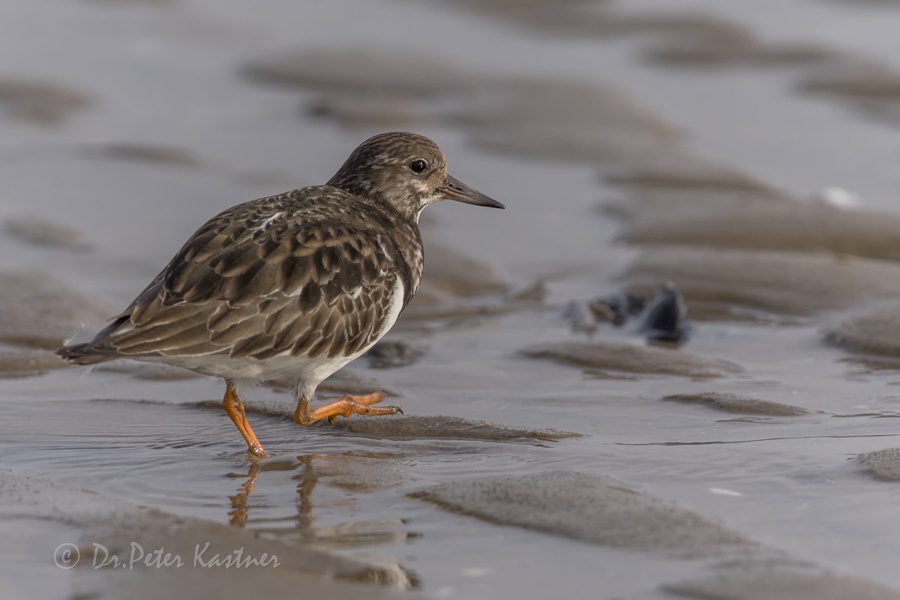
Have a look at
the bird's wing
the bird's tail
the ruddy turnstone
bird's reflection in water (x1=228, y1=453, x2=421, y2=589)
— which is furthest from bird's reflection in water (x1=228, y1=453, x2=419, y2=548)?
the bird's tail

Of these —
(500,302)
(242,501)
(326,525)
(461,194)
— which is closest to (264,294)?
(242,501)

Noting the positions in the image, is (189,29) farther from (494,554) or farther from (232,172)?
(494,554)

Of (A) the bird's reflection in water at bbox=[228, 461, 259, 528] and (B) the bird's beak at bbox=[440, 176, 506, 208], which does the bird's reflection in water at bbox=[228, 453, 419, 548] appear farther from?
(B) the bird's beak at bbox=[440, 176, 506, 208]

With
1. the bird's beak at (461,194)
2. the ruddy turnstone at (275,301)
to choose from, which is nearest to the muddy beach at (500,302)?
the ruddy turnstone at (275,301)

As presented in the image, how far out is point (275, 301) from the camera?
4457mm

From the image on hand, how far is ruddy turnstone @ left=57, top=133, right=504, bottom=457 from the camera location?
14.1 ft

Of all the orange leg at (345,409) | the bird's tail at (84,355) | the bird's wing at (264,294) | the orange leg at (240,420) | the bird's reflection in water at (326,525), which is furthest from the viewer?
the orange leg at (345,409)

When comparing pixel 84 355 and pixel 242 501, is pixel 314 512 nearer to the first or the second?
pixel 242 501

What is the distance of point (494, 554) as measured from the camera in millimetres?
3586

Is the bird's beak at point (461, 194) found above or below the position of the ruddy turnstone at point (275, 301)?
above

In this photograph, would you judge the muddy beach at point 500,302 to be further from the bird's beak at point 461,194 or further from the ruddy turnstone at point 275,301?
the bird's beak at point 461,194

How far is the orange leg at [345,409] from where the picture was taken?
15.7ft

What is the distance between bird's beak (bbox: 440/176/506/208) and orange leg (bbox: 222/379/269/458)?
145 cm

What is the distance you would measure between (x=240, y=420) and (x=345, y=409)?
444mm
